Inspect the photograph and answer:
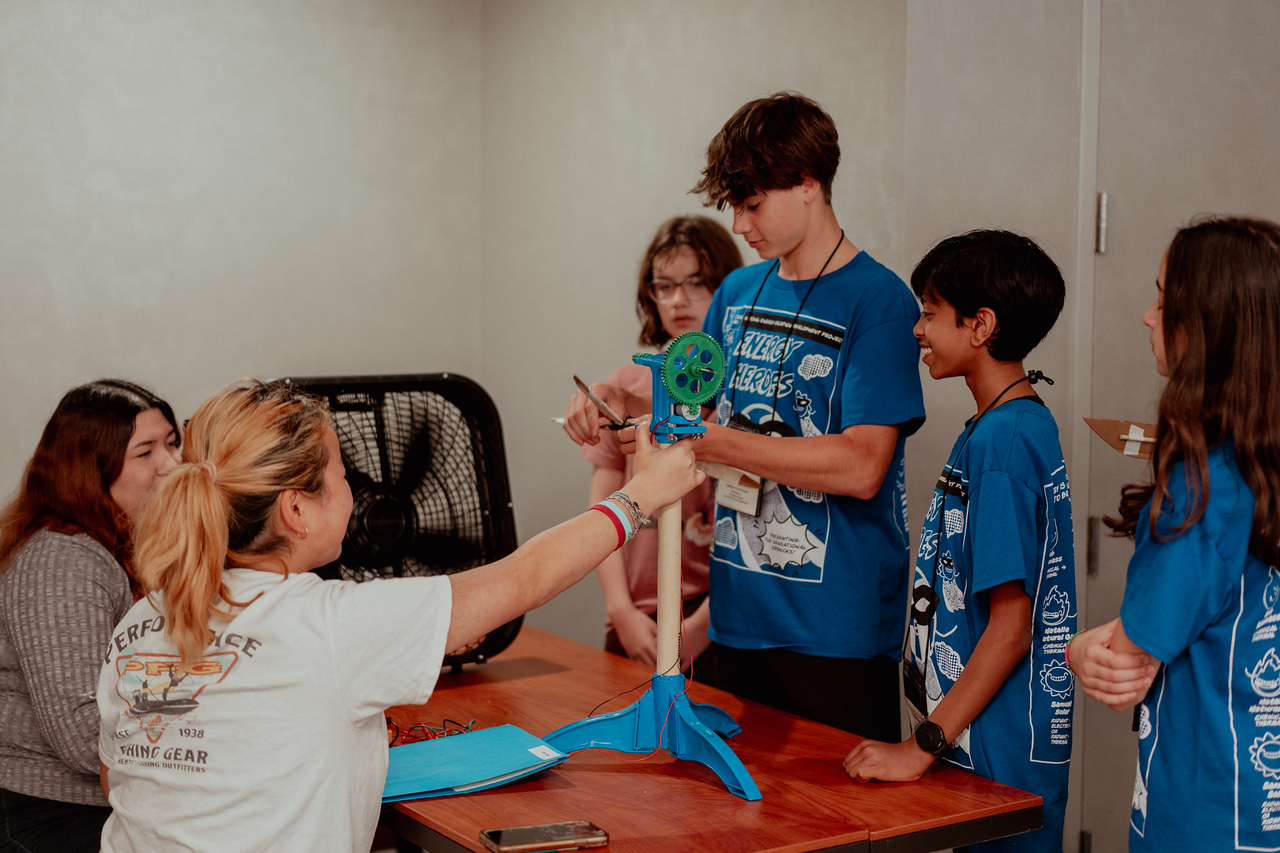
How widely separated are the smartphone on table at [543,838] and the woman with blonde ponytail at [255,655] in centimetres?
20

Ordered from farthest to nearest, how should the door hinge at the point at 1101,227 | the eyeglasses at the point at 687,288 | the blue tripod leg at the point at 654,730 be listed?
the eyeglasses at the point at 687,288 < the door hinge at the point at 1101,227 < the blue tripod leg at the point at 654,730

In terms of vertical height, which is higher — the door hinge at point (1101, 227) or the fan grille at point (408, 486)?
the door hinge at point (1101, 227)

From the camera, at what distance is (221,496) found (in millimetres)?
1439

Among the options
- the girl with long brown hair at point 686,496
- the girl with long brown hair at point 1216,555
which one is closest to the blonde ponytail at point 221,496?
the girl with long brown hair at point 1216,555

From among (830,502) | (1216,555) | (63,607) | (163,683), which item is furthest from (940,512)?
(63,607)

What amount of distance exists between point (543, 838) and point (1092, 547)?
171cm

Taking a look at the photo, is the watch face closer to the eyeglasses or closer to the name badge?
the name badge

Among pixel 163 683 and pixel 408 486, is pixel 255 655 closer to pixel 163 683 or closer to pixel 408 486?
pixel 163 683

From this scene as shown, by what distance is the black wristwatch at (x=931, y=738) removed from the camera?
168cm

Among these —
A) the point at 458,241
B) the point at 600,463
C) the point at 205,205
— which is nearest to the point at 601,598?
the point at 600,463

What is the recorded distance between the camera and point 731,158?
2178 millimetres

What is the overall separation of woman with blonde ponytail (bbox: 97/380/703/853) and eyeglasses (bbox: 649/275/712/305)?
4.83 ft

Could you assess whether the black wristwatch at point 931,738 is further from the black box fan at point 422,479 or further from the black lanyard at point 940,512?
the black box fan at point 422,479

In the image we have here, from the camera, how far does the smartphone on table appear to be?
1.41 meters
